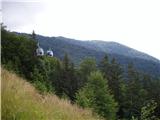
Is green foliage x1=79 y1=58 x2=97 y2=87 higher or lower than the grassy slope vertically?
lower

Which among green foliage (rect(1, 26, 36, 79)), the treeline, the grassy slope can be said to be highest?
the grassy slope

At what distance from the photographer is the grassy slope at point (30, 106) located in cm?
788

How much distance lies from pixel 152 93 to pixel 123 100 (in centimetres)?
681

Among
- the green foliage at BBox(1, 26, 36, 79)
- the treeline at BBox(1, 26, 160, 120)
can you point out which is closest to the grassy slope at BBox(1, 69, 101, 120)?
the green foliage at BBox(1, 26, 36, 79)

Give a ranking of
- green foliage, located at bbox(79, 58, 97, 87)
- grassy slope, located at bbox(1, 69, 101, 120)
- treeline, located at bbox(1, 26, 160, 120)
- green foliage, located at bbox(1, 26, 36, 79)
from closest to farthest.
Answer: grassy slope, located at bbox(1, 69, 101, 120), green foliage, located at bbox(1, 26, 36, 79), treeline, located at bbox(1, 26, 160, 120), green foliage, located at bbox(79, 58, 97, 87)

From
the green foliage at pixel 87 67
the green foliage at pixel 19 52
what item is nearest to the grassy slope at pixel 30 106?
the green foliage at pixel 19 52

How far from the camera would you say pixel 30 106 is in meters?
8.49

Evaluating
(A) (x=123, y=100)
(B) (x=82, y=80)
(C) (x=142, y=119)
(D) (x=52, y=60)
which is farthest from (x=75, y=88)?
(C) (x=142, y=119)

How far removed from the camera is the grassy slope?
788 centimetres

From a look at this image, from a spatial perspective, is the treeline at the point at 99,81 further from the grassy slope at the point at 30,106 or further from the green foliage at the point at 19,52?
the grassy slope at the point at 30,106

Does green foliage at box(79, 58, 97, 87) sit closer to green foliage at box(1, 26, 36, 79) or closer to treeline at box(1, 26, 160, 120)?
treeline at box(1, 26, 160, 120)

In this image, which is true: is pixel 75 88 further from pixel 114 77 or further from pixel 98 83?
pixel 98 83

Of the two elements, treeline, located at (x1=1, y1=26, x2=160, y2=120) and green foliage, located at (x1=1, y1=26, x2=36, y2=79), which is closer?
green foliage, located at (x1=1, y1=26, x2=36, y2=79)

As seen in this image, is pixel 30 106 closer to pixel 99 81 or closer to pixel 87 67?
pixel 99 81
